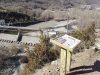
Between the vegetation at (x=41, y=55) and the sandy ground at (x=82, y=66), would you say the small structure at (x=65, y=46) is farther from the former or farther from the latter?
the vegetation at (x=41, y=55)

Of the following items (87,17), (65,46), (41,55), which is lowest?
(87,17)

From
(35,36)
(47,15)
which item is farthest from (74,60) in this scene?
(47,15)

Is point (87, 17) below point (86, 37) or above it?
below

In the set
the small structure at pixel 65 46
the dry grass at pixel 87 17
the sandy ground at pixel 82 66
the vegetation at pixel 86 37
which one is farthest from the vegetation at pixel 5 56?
the small structure at pixel 65 46

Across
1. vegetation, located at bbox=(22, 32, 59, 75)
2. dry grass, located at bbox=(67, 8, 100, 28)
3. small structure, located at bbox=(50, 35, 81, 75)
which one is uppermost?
small structure, located at bbox=(50, 35, 81, 75)

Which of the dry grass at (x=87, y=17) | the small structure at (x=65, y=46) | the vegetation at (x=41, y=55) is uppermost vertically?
the small structure at (x=65, y=46)

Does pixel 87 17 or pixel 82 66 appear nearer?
pixel 82 66

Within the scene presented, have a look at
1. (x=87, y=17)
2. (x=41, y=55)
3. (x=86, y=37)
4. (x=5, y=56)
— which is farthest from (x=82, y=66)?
(x=87, y=17)

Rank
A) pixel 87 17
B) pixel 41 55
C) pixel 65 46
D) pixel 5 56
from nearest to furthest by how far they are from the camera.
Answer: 1. pixel 65 46
2. pixel 41 55
3. pixel 5 56
4. pixel 87 17

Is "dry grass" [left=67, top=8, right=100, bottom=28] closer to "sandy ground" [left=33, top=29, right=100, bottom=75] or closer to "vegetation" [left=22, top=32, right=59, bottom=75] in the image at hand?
"vegetation" [left=22, top=32, right=59, bottom=75]

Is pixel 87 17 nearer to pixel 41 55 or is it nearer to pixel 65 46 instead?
pixel 41 55

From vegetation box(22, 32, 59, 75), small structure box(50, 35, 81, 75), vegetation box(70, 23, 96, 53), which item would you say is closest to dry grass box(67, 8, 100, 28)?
vegetation box(70, 23, 96, 53)

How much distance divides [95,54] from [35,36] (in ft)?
33.8

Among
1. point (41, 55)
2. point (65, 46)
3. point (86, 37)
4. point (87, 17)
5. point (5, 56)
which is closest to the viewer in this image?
point (65, 46)
